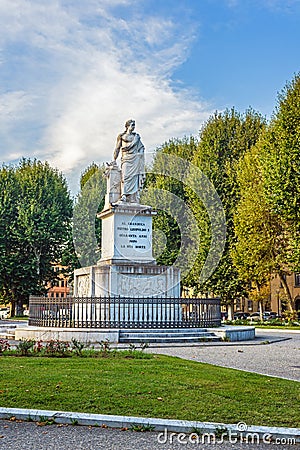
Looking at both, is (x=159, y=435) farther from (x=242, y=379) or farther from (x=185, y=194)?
(x=185, y=194)

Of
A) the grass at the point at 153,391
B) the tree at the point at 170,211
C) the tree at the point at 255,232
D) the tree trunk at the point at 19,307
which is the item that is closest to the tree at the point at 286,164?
the tree at the point at 255,232

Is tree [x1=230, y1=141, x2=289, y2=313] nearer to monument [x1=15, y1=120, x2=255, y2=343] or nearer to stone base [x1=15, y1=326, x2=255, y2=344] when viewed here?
monument [x1=15, y1=120, x2=255, y2=343]

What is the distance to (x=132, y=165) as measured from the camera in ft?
83.0

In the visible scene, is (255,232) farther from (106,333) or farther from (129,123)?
(106,333)

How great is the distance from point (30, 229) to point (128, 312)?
88.8 ft

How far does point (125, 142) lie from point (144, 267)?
5.74 meters

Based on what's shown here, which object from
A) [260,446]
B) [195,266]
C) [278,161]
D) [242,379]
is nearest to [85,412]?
[260,446]

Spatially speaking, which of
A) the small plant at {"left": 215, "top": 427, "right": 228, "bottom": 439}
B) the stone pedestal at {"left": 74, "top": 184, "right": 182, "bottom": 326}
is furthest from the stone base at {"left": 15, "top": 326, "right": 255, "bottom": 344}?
the small plant at {"left": 215, "top": 427, "right": 228, "bottom": 439}

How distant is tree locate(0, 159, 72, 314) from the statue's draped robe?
2332 centimetres

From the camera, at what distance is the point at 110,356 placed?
46.8 feet

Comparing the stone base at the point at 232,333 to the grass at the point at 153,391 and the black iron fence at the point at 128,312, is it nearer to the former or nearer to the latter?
the black iron fence at the point at 128,312

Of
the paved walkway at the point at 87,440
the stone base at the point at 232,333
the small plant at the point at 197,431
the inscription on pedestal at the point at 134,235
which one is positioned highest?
the inscription on pedestal at the point at 134,235

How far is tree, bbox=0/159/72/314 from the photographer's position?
47.2 meters

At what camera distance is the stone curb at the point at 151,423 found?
721cm
